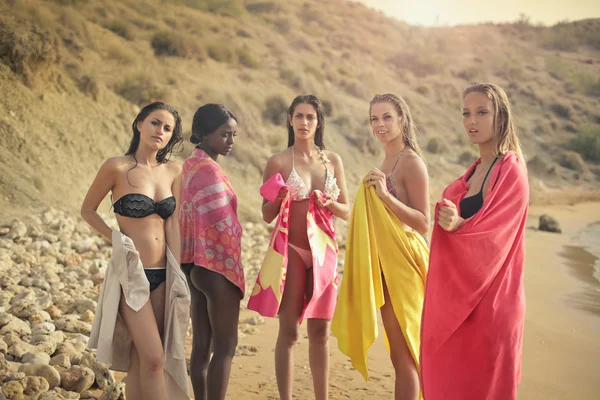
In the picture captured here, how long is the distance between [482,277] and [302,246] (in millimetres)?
1393

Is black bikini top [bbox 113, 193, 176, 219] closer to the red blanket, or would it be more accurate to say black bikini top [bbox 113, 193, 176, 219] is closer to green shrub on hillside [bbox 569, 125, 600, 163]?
the red blanket

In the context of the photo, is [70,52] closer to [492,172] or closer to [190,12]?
[190,12]

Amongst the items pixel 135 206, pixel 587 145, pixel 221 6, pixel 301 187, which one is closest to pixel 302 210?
pixel 301 187

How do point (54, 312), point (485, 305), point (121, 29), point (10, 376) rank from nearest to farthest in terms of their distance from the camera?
point (485, 305), point (10, 376), point (54, 312), point (121, 29)

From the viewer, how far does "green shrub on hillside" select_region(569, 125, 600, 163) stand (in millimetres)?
28594

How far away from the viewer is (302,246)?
3.94m

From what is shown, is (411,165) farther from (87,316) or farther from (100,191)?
(87,316)

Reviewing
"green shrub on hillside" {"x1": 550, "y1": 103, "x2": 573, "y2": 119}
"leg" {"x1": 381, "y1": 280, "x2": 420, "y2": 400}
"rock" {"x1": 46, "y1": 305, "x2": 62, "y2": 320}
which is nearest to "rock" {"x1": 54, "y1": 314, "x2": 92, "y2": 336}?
"rock" {"x1": 46, "y1": 305, "x2": 62, "y2": 320}

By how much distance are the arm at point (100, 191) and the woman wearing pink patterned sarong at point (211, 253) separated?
57 cm

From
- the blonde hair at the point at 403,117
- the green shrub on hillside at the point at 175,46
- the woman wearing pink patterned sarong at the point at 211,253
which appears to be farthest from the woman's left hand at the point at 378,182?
the green shrub on hillside at the point at 175,46

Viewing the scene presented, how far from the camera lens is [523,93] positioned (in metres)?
35.9

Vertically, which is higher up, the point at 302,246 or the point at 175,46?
the point at 175,46

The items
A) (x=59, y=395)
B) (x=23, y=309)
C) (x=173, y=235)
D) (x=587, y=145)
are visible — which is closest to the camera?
(x=173, y=235)

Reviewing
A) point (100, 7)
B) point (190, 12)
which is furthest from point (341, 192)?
point (190, 12)
